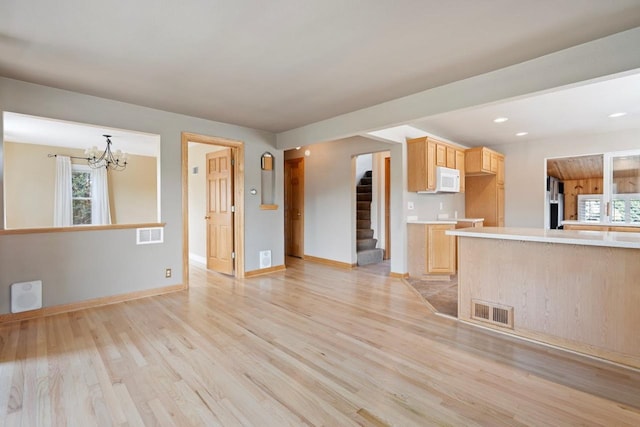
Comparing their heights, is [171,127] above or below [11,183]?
above

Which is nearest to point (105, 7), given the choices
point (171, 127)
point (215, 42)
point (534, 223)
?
point (215, 42)

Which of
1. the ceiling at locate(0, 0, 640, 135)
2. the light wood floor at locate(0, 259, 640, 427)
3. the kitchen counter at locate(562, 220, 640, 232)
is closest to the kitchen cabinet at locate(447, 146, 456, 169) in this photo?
the kitchen counter at locate(562, 220, 640, 232)

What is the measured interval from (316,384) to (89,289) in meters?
3.10

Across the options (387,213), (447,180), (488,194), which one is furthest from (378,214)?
(488,194)

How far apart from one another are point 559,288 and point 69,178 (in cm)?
842

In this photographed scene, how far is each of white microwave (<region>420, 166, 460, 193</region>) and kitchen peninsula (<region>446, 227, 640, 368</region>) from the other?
6.33ft

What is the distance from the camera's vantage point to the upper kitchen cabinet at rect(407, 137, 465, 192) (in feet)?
15.7

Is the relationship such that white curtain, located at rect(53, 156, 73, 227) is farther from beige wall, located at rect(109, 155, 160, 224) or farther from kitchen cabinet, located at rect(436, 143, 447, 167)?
kitchen cabinet, located at rect(436, 143, 447, 167)

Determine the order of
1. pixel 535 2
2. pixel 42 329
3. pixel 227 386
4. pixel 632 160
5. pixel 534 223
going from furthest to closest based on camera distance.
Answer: pixel 534 223, pixel 632 160, pixel 42 329, pixel 227 386, pixel 535 2

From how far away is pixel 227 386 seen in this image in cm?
196

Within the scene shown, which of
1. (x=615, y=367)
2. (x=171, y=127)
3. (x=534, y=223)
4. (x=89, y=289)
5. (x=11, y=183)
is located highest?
(x=171, y=127)

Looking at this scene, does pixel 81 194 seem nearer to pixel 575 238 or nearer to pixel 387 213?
pixel 387 213

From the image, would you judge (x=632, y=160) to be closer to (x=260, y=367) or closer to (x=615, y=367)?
(x=615, y=367)

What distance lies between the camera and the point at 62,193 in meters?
6.25
